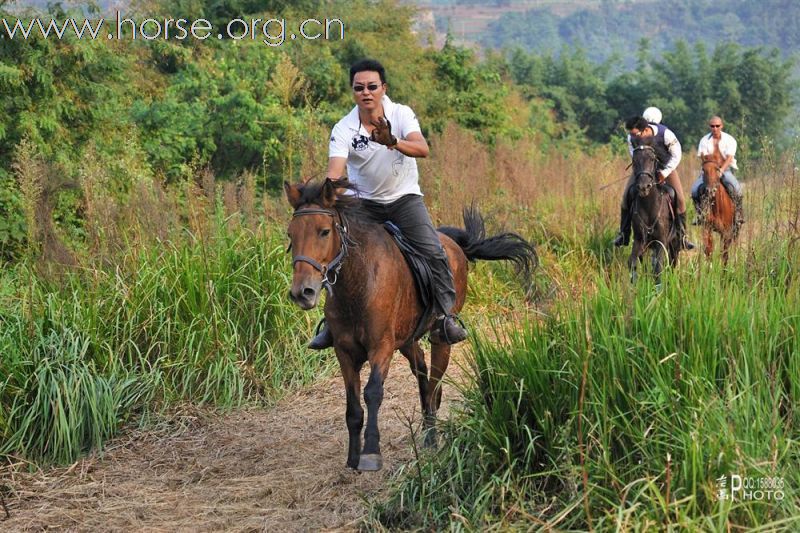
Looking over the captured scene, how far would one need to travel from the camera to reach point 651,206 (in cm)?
1184

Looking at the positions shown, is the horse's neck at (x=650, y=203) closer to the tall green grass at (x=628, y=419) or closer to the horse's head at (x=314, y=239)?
the tall green grass at (x=628, y=419)

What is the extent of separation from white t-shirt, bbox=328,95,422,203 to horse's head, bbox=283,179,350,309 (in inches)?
24.6

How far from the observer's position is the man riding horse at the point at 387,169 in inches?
251

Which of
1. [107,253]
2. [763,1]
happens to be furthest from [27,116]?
[763,1]

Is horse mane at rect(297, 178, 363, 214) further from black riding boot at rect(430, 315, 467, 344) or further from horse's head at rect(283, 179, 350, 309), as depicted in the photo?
black riding boot at rect(430, 315, 467, 344)

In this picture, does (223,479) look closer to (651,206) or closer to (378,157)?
(378,157)

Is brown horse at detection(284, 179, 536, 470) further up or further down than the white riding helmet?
further down

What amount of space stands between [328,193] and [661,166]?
719 centimetres

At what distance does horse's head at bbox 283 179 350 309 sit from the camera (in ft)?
17.7

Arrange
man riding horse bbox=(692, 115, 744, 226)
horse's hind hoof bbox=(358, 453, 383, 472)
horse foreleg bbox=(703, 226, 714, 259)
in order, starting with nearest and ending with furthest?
horse's hind hoof bbox=(358, 453, 383, 472)
horse foreleg bbox=(703, 226, 714, 259)
man riding horse bbox=(692, 115, 744, 226)

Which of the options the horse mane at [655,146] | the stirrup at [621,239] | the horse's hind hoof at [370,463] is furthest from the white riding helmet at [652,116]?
the horse's hind hoof at [370,463]

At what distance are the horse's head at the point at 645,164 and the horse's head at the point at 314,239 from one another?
6367 millimetres

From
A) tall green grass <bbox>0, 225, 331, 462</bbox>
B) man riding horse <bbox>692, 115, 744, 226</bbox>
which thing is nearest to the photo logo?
tall green grass <bbox>0, 225, 331, 462</bbox>

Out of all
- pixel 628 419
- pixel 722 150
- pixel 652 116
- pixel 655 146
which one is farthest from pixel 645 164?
pixel 628 419
